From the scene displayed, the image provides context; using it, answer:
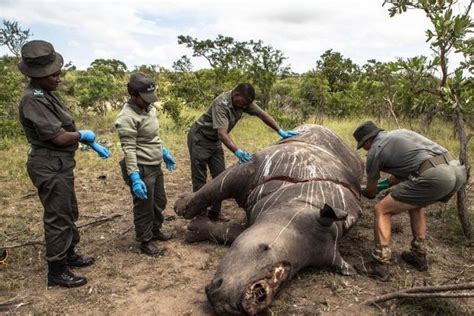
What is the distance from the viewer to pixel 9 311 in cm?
360

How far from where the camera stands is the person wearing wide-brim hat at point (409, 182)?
423cm

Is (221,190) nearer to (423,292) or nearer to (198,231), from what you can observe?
(198,231)

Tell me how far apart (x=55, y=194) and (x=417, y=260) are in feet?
11.2

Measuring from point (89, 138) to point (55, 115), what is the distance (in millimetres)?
346

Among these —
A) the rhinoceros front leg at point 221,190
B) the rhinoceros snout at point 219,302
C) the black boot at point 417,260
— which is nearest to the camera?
the rhinoceros snout at point 219,302

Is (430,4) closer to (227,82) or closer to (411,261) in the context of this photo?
(411,261)

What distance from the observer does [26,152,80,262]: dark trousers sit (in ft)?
12.5

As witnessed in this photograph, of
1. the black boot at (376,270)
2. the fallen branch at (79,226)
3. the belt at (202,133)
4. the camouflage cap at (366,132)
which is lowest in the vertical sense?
the black boot at (376,270)

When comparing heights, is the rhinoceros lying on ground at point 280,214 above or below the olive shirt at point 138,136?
below

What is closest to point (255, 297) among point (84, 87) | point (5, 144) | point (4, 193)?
point (4, 193)

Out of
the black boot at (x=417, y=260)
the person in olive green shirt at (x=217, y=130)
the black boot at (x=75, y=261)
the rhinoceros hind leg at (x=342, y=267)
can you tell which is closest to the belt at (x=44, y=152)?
the black boot at (x=75, y=261)

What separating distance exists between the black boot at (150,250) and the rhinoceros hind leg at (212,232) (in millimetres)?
424

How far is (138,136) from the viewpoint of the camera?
4445mm

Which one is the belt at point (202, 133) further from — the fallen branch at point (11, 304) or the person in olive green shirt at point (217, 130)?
the fallen branch at point (11, 304)
